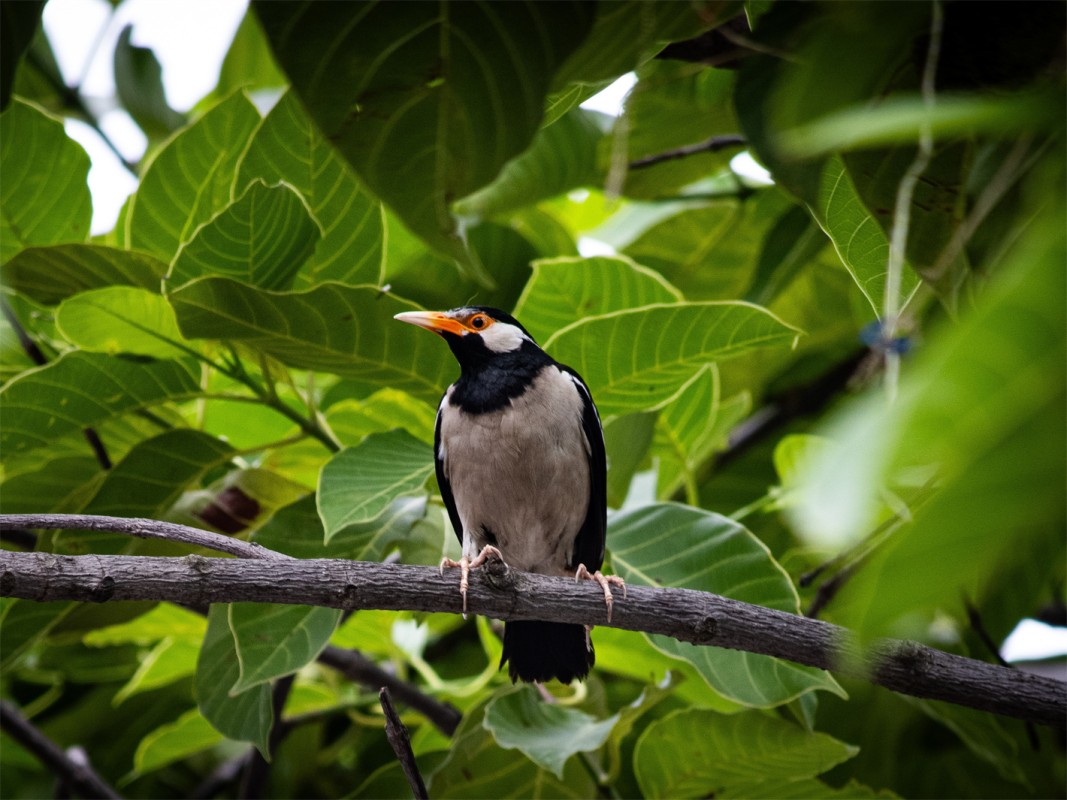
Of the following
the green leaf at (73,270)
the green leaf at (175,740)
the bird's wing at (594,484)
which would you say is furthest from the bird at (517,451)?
the green leaf at (175,740)

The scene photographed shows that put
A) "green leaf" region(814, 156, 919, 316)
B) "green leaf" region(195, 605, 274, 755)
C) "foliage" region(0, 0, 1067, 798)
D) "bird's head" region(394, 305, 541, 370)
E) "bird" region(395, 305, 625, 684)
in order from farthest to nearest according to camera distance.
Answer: "bird's head" region(394, 305, 541, 370)
"bird" region(395, 305, 625, 684)
"green leaf" region(195, 605, 274, 755)
"green leaf" region(814, 156, 919, 316)
"foliage" region(0, 0, 1067, 798)

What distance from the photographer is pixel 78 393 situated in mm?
2523

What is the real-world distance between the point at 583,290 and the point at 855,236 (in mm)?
1486

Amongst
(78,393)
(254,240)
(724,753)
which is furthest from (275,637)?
(724,753)

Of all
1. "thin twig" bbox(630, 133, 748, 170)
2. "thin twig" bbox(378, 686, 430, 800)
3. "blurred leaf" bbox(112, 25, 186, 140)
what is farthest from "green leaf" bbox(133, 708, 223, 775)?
"blurred leaf" bbox(112, 25, 186, 140)

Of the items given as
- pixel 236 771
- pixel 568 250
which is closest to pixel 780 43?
pixel 568 250

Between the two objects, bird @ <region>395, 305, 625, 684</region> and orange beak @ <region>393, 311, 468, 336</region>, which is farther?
bird @ <region>395, 305, 625, 684</region>

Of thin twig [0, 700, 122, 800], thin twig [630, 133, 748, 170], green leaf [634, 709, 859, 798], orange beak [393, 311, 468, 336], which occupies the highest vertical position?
thin twig [630, 133, 748, 170]

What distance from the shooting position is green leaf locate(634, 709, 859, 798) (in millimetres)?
2479

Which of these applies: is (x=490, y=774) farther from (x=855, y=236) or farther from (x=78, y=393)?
(x=855, y=236)

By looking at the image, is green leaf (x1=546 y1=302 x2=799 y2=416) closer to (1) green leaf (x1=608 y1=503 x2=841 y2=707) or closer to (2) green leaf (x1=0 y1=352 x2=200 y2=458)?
(1) green leaf (x1=608 y1=503 x2=841 y2=707)

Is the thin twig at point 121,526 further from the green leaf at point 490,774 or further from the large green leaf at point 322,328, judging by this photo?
the green leaf at point 490,774

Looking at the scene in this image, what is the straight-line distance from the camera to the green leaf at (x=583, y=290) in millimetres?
2773

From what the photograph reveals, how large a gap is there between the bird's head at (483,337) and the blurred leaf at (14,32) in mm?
2251
